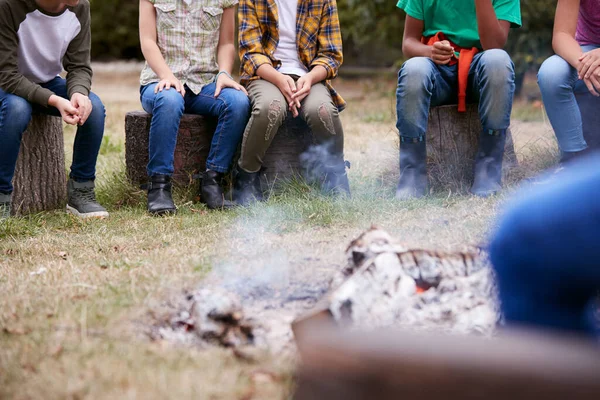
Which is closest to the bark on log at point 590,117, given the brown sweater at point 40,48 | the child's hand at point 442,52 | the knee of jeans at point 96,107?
the child's hand at point 442,52

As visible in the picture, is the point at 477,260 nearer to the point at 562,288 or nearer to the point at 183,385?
the point at 562,288

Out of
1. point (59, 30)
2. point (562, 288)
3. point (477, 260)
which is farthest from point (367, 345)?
point (59, 30)

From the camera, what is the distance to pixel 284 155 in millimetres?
4094

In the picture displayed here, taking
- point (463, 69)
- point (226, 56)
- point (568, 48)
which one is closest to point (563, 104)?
point (568, 48)

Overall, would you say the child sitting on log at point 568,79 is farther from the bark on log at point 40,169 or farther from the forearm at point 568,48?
the bark on log at point 40,169

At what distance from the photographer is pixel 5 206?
3525 mm

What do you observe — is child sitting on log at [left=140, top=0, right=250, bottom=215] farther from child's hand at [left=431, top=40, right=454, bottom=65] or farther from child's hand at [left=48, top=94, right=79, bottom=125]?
child's hand at [left=431, top=40, right=454, bottom=65]

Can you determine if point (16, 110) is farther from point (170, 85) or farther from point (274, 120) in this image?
point (274, 120)

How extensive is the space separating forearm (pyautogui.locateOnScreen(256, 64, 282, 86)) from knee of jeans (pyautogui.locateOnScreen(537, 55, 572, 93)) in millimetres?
1415

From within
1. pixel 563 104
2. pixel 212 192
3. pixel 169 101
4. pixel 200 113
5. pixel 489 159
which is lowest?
pixel 212 192

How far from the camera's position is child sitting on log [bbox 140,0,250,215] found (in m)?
3.78

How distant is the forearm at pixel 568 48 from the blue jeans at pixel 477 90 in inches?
11.4

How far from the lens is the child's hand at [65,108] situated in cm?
353

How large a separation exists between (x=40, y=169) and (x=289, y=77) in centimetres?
145
